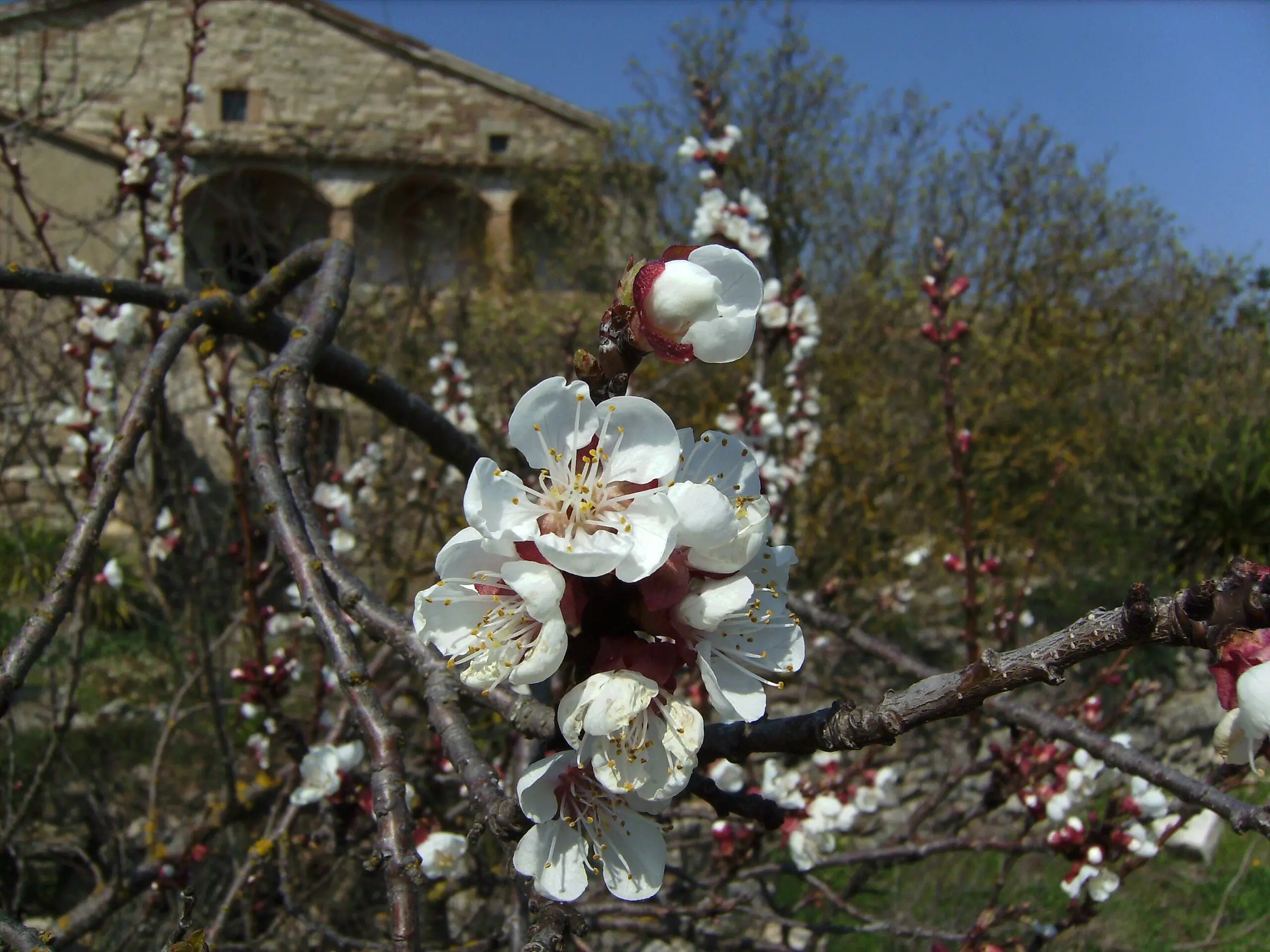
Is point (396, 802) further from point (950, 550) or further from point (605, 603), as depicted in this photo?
point (950, 550)

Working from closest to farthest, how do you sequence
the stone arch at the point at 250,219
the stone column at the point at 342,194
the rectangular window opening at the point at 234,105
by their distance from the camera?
1. the stone arch at the point at 250,219
2. the stone column at the point at 342,194
3. the rectangular window opening at the point at 234,105

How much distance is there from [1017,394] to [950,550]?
205cm

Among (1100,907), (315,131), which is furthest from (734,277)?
(315,131)

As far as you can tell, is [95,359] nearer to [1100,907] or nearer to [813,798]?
[813,798]

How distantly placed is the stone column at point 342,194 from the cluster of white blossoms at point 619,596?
11.9 m

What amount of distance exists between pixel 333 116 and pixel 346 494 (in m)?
11.0

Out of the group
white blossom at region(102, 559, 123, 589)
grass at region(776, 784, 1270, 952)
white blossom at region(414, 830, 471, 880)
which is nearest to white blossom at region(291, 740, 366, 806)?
white blossom at region(414, 830, 471, 880)

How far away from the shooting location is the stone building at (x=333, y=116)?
424 inches

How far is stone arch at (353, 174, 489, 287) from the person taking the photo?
33.8 feet

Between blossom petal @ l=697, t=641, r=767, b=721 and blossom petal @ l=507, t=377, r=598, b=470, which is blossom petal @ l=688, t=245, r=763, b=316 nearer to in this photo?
blossom petal @ l=507, t=377, r=598, b=470

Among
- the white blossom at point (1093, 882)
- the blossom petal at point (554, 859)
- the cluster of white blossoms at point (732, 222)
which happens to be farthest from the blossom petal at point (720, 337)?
the cluster of white blossoms at point (732, 222)

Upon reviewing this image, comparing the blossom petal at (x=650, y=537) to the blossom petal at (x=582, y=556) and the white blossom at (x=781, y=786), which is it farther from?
the white blossom at (x=781, y=786)

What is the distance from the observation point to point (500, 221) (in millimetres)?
12789

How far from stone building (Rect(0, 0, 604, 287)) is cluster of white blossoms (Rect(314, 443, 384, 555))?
562 centimetres
